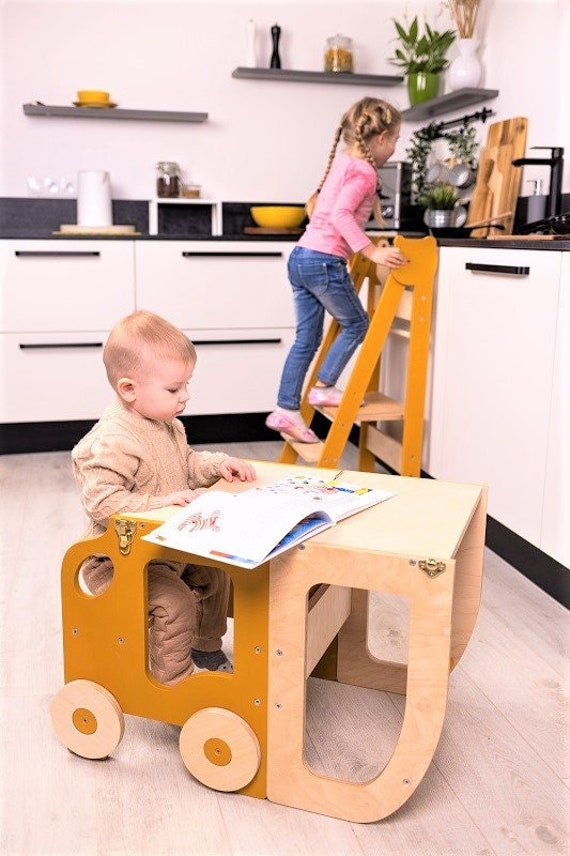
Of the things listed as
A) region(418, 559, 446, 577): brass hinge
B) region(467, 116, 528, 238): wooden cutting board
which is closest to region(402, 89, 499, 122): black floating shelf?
region(467, 116, 528, 238): wooden cutting board

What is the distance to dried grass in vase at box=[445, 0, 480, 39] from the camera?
3396 mm

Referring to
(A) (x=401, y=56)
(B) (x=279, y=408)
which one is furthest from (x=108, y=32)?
(B) (x=279, y=408)

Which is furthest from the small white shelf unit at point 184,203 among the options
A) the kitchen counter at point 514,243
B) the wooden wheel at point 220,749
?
the wooden wheel at point 220,749

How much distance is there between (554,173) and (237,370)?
4.95 ft

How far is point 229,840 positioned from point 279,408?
6.28 ft

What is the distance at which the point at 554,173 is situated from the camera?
275 cm

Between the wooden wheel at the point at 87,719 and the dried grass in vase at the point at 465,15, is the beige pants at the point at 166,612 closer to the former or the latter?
the wooden wheel at the point at 87,719

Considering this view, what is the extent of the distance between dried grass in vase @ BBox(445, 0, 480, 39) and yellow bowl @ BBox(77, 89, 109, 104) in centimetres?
147

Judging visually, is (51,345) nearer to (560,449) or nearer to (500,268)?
(500,268)

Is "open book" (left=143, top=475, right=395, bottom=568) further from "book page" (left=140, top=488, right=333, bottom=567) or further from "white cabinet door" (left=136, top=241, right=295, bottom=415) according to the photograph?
"white cabinet door" (left=136, top=241, right=295, bottom=415)

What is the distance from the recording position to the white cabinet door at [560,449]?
6.84 ft

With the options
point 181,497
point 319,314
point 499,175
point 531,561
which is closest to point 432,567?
point 181,497

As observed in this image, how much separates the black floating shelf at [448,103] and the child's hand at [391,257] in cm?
102

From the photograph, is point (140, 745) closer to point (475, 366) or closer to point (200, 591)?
point (200, 591)
